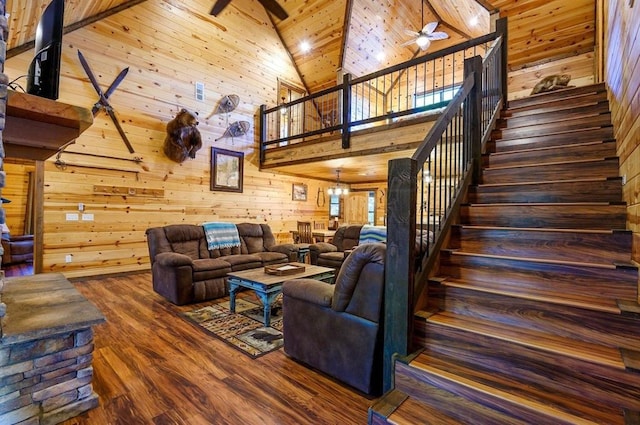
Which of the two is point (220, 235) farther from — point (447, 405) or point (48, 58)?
point (447, 405)

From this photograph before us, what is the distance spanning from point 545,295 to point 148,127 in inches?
241

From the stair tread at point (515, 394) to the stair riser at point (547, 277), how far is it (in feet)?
1.87

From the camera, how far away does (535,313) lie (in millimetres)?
1691

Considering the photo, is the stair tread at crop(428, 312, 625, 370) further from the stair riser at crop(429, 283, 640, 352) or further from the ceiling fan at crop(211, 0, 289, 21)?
the ceiling fan at crop(211, 0, 289, 21)

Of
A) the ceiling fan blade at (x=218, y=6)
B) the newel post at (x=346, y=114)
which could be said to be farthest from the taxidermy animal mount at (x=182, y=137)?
the newel post at (x=346, y=114)

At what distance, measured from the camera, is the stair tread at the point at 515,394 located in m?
1.25

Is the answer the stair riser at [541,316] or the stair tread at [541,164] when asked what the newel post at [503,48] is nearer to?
the stair tread at [541,164]

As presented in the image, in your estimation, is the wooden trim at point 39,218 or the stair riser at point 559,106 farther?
the wooden trim at point 39,218

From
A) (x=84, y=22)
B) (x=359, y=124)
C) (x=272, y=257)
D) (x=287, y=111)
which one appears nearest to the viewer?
(x=84, y=22)

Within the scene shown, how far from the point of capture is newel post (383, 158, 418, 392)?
1.77 m

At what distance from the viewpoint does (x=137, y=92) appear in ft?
17.7

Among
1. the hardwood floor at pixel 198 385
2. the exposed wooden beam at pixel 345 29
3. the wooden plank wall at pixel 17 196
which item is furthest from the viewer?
the wooden plank wall at pixel 17 196

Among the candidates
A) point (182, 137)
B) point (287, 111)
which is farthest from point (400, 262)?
point (287, 111)

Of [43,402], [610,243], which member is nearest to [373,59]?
[610,243]
